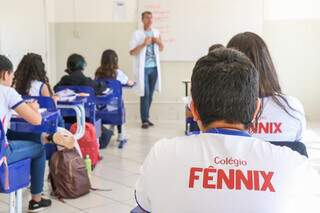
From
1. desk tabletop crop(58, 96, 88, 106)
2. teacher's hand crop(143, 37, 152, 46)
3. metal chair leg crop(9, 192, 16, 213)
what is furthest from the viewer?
teacher's hand crop(143, 37, 152, 46)

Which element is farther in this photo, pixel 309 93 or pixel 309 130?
pixel 309 93

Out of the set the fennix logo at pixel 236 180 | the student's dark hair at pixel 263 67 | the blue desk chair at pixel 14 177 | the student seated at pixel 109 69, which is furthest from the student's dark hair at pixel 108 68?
the fennix logo at pixel 236 180

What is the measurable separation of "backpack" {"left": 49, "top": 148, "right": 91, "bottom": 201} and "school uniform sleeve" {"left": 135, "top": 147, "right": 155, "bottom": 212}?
2.61 meters

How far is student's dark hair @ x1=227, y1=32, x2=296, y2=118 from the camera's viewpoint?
7.51 ft

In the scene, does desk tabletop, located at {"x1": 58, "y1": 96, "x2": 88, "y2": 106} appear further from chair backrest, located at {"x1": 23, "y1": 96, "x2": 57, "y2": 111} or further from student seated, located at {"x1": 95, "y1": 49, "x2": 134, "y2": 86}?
student seated, located at {"x1": 95, "y1": 49, "x2": 134, "y2": 86}

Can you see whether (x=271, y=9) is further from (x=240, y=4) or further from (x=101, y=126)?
(x=101, y=126)

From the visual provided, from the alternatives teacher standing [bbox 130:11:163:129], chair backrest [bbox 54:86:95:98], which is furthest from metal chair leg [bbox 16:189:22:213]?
teacher standing [bbox 130:11:163:129]

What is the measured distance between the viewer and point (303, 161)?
1.23 metres

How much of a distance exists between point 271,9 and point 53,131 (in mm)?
4900

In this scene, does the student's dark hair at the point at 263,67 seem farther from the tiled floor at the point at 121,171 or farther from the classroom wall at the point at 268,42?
the classroom wall at the point at 268,42

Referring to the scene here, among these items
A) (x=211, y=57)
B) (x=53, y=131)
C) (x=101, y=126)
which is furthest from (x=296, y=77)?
(x=211, y=57)

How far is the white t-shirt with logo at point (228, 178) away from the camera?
120cm

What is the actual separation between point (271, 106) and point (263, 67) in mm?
186

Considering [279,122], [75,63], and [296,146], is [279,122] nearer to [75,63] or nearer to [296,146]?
[296,146]
